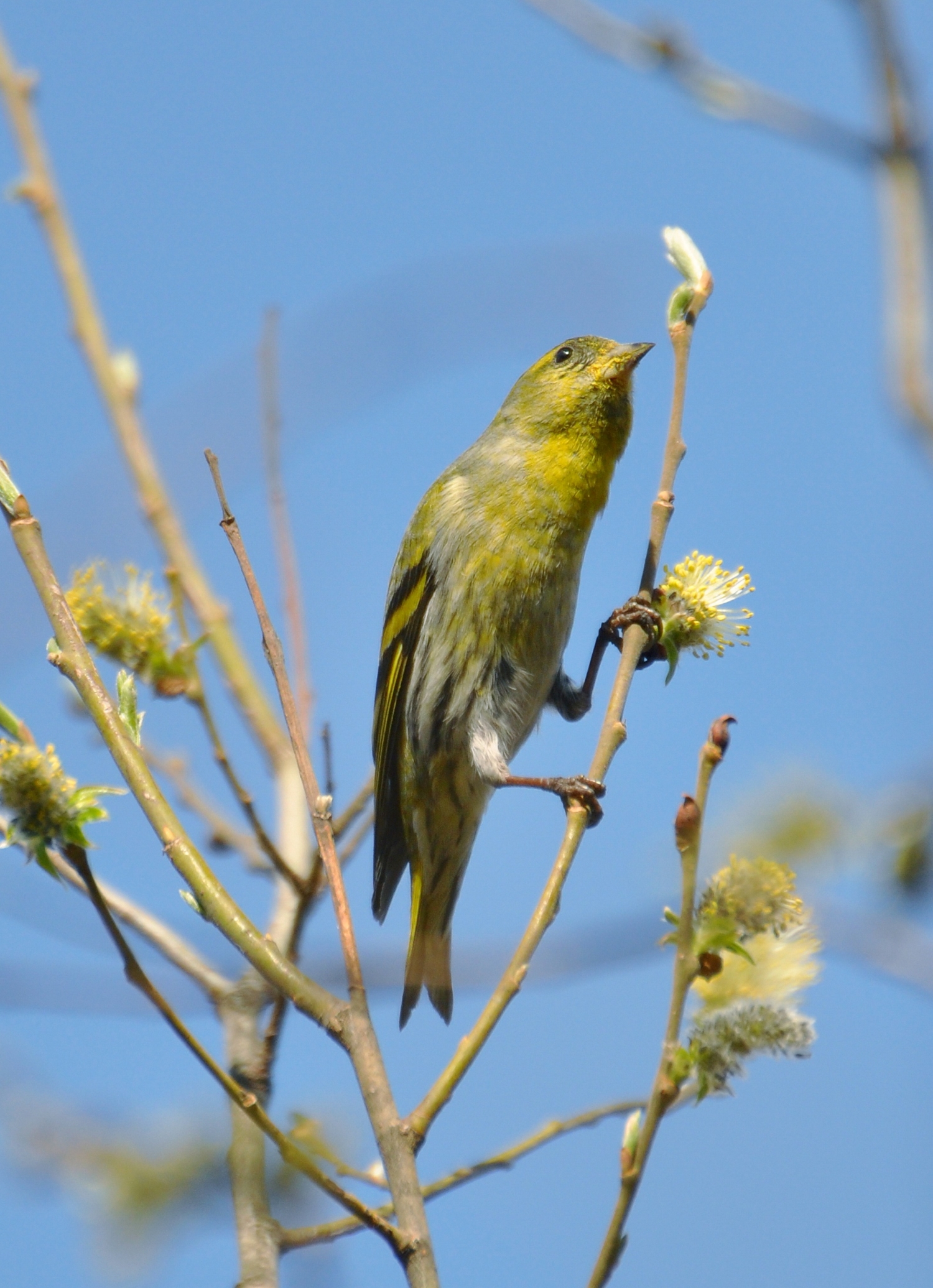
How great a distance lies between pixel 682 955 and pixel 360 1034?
54 centimetres

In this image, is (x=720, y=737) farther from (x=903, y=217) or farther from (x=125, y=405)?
(x=125, y=405)

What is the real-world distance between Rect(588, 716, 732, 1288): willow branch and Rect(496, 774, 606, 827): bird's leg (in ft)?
1.17

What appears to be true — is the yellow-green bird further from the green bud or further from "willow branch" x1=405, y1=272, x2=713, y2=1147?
the green bud

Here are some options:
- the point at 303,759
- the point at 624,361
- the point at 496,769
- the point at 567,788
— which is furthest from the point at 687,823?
the point at 624,361

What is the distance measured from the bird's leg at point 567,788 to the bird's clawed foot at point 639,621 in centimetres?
37

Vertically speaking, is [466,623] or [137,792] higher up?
[466,623]

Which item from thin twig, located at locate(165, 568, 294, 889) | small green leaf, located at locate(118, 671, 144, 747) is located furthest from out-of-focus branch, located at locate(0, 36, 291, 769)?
small green leaf, located at locate(118, 671, 144, 747)

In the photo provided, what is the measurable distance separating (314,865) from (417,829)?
1567 millimetres

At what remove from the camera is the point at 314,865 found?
2914mm

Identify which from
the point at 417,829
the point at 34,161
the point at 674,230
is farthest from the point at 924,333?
the point at 34,161

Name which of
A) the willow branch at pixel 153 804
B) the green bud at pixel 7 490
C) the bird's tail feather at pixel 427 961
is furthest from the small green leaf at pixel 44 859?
the bird's tail feather at pixel 427 961

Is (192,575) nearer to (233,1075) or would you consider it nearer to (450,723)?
(450,723)

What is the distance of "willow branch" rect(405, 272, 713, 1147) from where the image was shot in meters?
1.92

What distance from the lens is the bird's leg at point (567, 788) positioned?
252 cm
